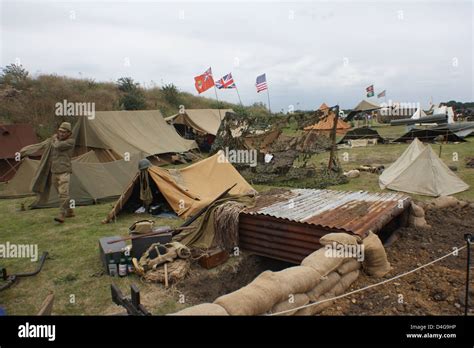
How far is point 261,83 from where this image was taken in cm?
1814

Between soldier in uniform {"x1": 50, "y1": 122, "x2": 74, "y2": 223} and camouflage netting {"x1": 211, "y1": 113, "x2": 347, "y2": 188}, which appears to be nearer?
soldier in uniform {"x1": 50, "y1": 122, "x2": 74, "y2": 223}

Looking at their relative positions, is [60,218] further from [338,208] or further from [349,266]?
[349,266]

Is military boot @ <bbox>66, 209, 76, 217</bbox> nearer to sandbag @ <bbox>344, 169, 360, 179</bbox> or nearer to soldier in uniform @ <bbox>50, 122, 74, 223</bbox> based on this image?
soldier in uniform @ <bbox>50, 122, 74, 223</bbox>

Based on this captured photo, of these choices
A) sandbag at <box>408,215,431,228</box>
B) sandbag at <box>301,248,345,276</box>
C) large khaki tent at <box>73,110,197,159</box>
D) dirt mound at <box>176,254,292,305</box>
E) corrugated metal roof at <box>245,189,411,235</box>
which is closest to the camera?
sandbag at <box>301,248,345,276</box>

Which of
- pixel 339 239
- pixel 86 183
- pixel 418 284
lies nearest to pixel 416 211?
pixel 418 284

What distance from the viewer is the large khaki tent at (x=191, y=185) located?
30.7 feet

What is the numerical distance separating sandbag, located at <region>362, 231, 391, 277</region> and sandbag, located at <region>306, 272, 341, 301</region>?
661 millimetres

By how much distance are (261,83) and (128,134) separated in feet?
20.8

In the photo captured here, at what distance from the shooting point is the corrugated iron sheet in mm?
6156

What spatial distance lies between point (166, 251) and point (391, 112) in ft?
124

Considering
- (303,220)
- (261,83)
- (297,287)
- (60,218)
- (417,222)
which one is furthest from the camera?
(261,83)

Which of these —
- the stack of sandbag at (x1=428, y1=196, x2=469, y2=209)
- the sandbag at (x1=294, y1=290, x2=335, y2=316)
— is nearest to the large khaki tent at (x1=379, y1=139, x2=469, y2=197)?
the stack of sandbag at (x1=428, y1=196, x2=469, y2=209)

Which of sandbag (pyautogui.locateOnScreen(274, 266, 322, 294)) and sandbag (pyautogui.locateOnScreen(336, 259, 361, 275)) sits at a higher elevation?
sandbag (pyautogui.locateOnScreen(274, 266, 322, 294))
